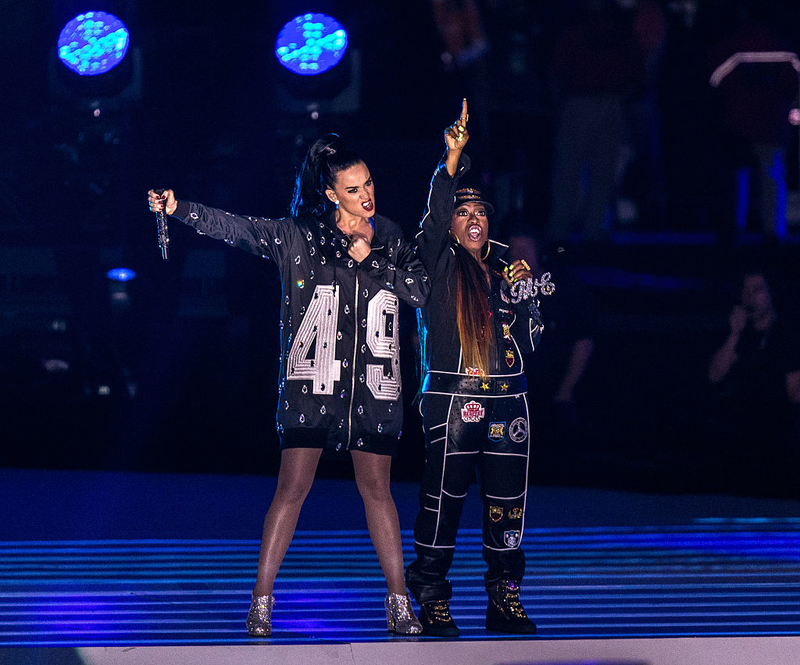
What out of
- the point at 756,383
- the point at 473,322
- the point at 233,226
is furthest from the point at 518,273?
the point at 756,383

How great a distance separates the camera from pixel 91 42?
6195mm

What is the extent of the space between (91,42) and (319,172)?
3357mm

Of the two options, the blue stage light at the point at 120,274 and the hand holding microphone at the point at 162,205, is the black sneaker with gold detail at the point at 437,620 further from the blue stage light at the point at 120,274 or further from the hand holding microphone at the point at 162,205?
the blue stage light at the point at 120,274

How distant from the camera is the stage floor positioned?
10.0 ft

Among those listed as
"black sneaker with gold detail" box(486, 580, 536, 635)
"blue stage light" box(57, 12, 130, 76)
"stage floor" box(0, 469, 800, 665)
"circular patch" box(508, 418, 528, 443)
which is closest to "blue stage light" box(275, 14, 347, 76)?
"blue stage light" box(57, 12, 130, 76)

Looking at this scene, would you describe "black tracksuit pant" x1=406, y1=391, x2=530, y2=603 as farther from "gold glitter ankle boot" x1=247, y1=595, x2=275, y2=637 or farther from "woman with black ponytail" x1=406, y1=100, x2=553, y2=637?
"gold glitter ankle boot" x1=247, y1=595, x2=275, y2=637

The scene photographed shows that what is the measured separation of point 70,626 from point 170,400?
3.21 metres

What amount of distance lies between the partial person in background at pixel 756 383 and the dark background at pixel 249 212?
6cm

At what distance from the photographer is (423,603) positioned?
3289 mm

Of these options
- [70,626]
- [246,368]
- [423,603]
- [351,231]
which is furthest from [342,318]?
[246,368]

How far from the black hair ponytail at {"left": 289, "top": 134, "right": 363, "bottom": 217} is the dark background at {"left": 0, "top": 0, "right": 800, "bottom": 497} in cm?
281

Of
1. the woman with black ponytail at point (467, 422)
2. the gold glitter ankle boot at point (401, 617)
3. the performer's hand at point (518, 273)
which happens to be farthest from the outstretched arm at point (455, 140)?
the gold glitter ankle boot at point (401, 617)

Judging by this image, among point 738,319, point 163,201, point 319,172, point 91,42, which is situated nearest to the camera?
point 163,201

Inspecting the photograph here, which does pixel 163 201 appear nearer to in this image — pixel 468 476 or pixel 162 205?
Answer: pixel 162 205
